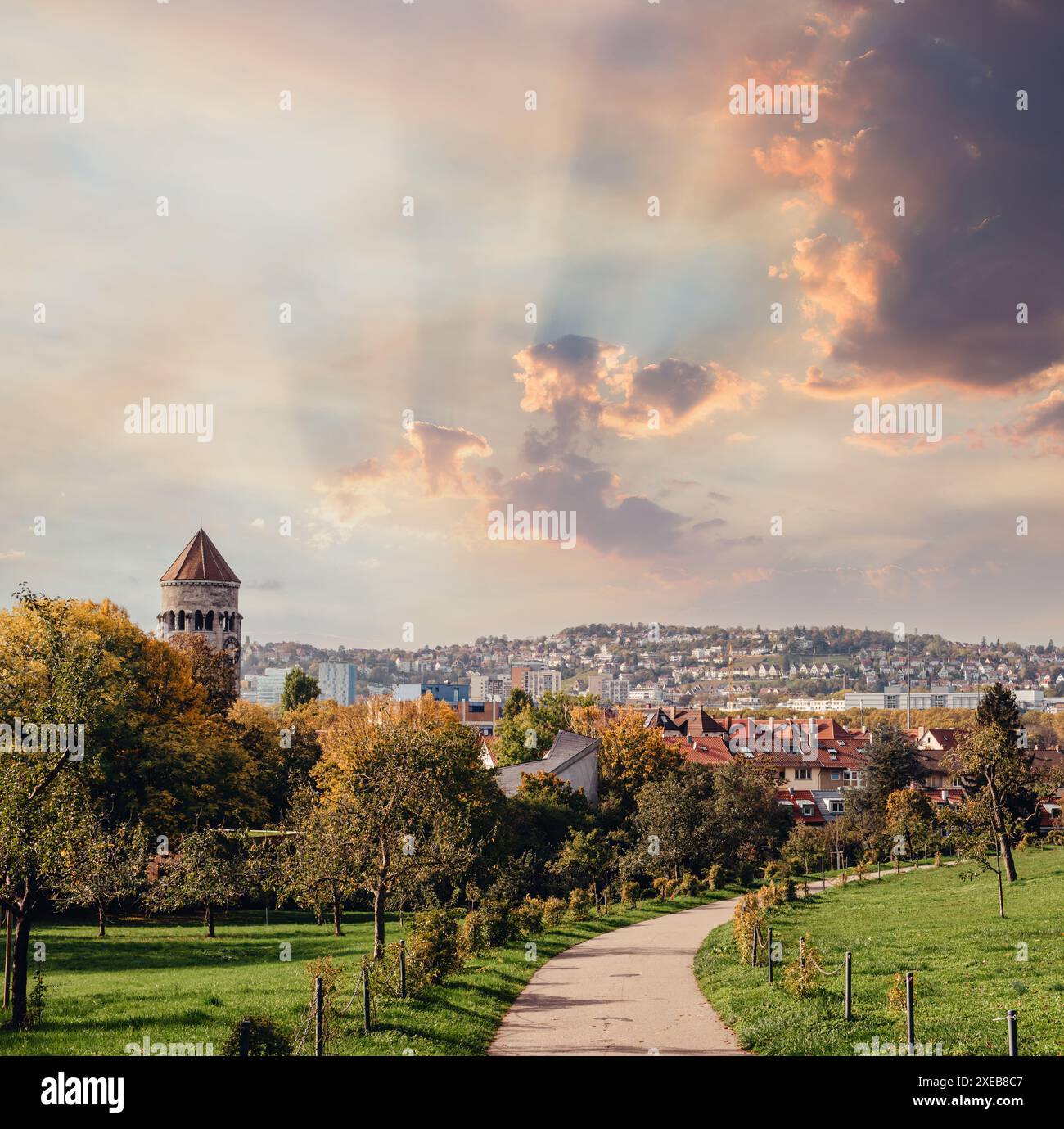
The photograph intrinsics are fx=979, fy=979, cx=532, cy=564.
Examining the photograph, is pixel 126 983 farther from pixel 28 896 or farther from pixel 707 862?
pixel 707 862

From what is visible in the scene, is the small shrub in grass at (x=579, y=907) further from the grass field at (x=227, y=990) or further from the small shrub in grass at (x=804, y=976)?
the small shrub in grass at (x=804, y=976)

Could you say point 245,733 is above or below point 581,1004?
above

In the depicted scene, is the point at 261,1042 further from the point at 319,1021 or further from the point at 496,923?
the point at 496,923

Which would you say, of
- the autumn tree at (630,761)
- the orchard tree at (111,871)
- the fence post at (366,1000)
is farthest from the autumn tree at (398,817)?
the autumn tree at (630,761)

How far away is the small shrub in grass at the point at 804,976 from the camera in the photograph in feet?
68.5

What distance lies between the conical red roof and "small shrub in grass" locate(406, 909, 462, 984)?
81523mm

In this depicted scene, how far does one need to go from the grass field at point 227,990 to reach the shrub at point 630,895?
6.30 m

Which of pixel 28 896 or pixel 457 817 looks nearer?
pixel 28 896

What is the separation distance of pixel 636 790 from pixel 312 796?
33.4 m

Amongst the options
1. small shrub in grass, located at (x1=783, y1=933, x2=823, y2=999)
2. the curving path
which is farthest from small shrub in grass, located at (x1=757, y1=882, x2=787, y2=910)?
small shrub in grass, located at (x1=783, y1=933, x2=823, y2=999)
